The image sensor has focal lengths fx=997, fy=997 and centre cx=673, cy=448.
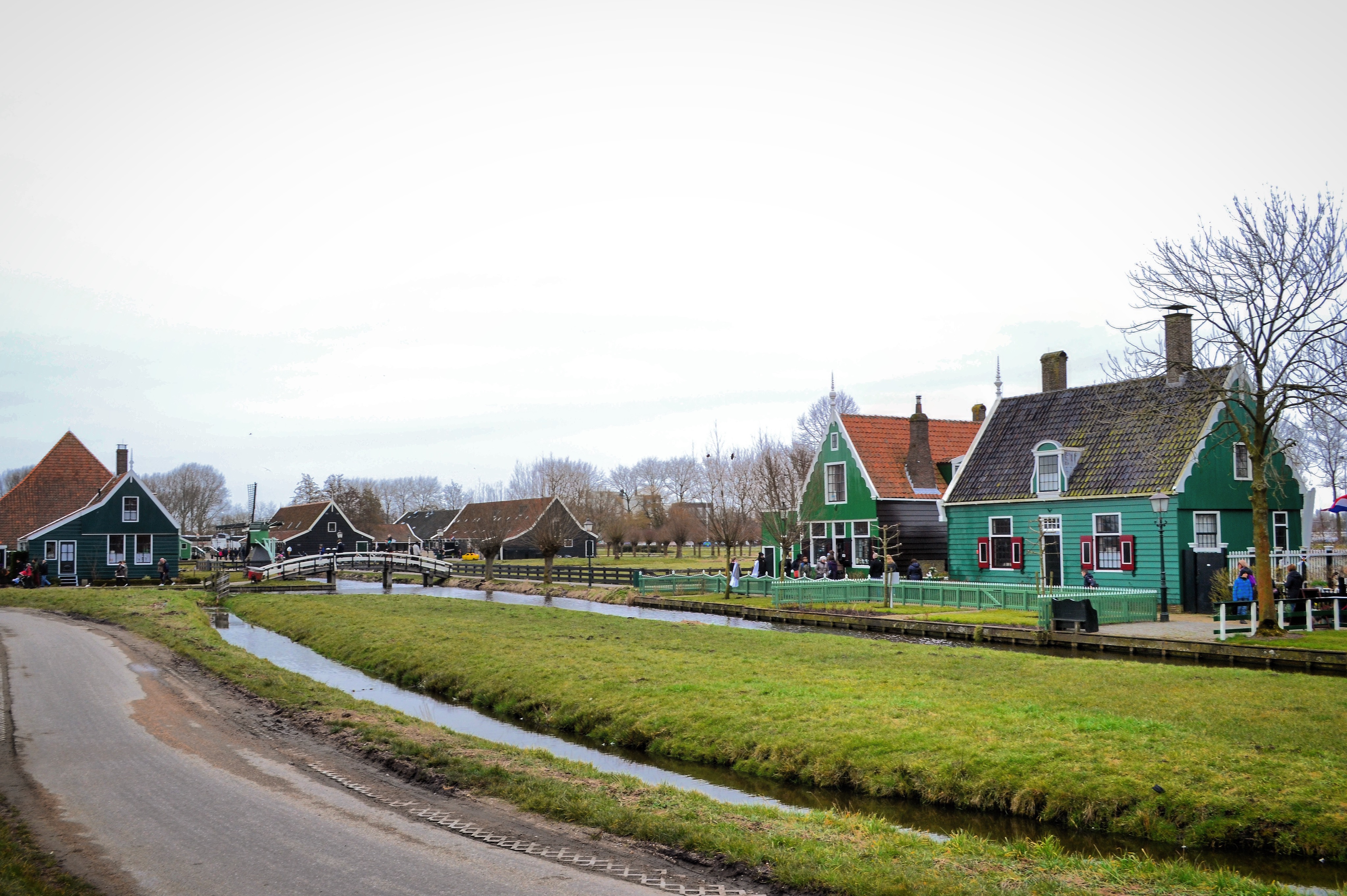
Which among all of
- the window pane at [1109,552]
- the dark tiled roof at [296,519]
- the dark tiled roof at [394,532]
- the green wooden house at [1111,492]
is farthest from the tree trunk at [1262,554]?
the dark tiled roof at [394,532]

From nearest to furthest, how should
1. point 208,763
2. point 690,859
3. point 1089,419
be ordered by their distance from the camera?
point 690,859 < point 208,763 < point 1089,419

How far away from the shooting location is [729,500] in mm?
104125

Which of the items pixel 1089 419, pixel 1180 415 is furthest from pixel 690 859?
pixel 1089 419

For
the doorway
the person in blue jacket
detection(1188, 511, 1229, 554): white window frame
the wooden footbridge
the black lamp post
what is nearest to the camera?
the person in blue jacket

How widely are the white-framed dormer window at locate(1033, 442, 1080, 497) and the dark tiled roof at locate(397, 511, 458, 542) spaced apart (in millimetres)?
76825

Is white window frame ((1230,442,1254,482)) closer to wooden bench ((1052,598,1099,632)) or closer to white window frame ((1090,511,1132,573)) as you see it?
white window frame ((1090,511,1132,573))

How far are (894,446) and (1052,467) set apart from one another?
10.1 meters

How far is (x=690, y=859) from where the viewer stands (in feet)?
27.0

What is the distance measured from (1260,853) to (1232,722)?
3921mm

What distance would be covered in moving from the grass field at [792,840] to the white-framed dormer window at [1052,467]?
83.0 feet

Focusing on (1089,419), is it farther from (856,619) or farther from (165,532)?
(165,532)

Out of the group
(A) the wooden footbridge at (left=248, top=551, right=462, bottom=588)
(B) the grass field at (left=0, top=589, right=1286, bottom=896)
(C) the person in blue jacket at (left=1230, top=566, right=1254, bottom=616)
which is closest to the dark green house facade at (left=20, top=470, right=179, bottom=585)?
(A) the wooden footbridge at (left=248, top=551, right=462, bottom=588)

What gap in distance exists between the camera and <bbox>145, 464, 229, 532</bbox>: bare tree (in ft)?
418

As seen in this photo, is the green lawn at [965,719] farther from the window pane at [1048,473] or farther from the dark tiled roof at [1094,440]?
the window pane at [1048,473]
